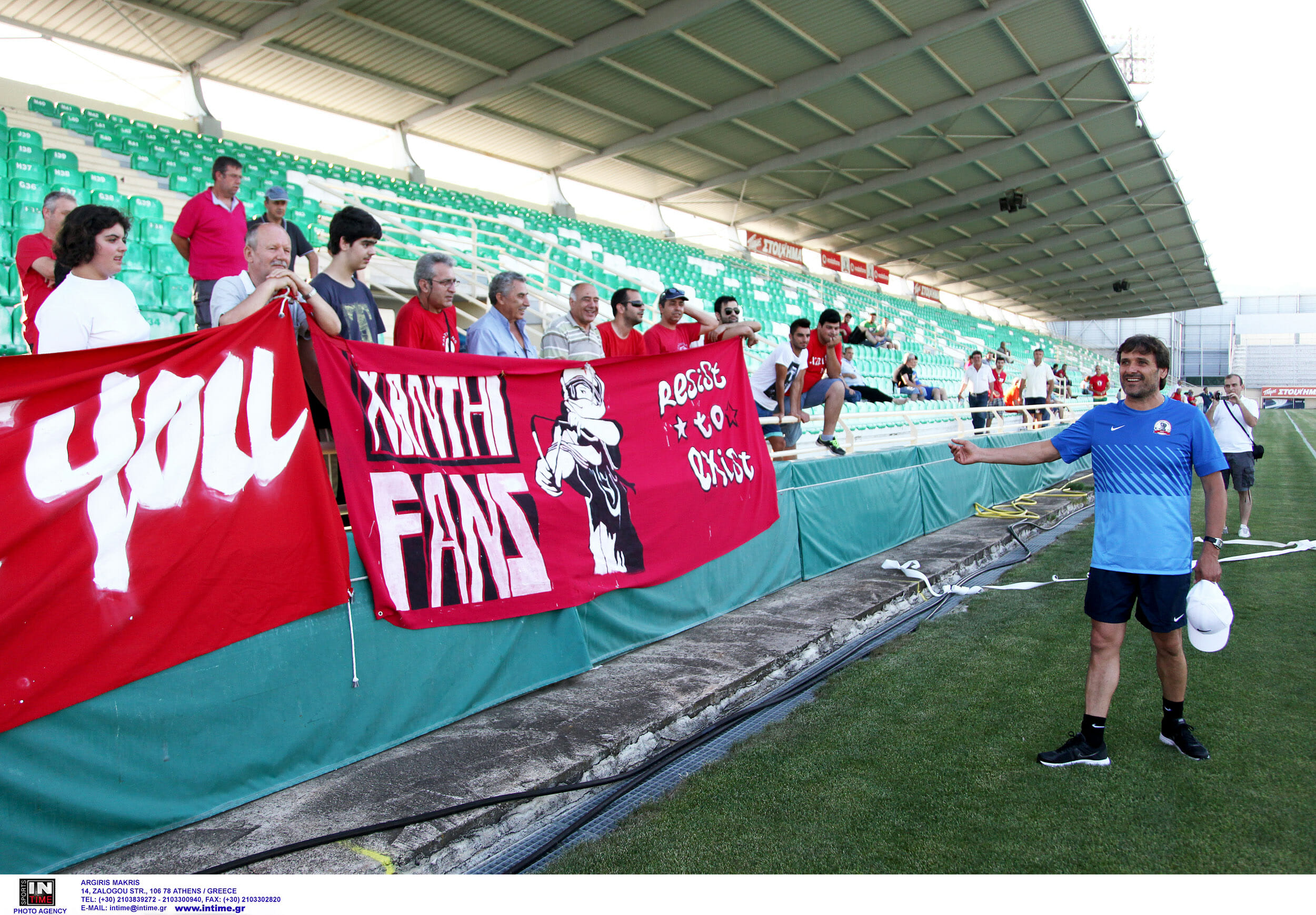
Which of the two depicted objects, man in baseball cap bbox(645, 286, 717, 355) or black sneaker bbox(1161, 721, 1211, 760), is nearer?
black sneaker bbox(1161, 721, 1211, 760)

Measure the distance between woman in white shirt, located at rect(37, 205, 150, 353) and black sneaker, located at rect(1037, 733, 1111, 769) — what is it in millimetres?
3850

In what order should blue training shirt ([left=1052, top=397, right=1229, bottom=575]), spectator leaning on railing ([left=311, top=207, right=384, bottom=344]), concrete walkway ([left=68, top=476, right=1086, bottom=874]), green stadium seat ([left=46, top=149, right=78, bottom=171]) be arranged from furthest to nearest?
1. green stadium seat ([left=46, top=149, right=78, bottom=171])
2. spectator leaning on railing ([left=311, top=207, right=384, bottom=344])
3. blue training shirt ([left=1052, top=397, right=1229, bottom=575])
4. concrete walkway ([left=68, top=476, right=1086, bottom=874])

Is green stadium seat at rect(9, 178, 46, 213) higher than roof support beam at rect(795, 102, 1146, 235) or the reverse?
the reverse

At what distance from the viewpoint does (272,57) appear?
15.6 metres

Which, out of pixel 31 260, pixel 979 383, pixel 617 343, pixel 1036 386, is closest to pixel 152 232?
pixel 31 260

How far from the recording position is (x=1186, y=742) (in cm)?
339

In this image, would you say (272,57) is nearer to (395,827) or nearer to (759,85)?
(759,85)

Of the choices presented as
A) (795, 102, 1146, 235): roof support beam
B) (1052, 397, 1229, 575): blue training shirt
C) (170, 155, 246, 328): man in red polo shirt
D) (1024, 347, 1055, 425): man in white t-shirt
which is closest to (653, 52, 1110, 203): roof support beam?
(795, 102, 1146, 235): roof support beam

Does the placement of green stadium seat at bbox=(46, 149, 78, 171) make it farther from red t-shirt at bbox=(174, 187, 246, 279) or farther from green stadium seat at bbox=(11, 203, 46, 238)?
red t-shirt at bbox=(174, 187, 246, 279)

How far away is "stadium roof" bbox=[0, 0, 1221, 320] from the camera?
14648mm

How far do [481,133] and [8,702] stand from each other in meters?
19.8

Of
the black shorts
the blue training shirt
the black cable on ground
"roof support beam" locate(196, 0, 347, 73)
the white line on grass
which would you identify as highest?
"roof support beam" locate(196, 0, 347, 73)

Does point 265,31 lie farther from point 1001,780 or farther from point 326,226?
point 1001,780

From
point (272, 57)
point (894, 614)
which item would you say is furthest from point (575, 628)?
point (272, 57)
